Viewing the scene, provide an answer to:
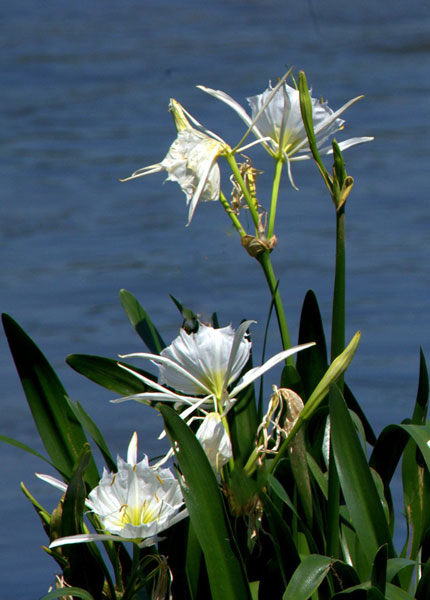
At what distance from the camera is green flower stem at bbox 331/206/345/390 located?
1.97ft

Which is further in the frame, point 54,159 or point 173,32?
point 173,32

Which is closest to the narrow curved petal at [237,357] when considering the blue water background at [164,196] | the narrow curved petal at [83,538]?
the narrow curved petal at [83,538]

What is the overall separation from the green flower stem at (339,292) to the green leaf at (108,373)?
0.18m

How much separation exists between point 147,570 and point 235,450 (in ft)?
0.35

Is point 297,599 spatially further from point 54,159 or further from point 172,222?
point 54,159

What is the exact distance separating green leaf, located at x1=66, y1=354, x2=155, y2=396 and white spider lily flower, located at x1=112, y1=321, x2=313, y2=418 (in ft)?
0.35

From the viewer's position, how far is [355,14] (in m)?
3.08

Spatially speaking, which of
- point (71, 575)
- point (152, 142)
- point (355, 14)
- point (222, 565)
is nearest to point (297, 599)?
point (222, 565)

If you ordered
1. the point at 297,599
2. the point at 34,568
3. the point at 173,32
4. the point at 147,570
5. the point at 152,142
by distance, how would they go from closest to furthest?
1. the point at 297,599
2. the point at 147,570
3. the point at 34,568
4. the point at 152,142
5. the point at 173,32

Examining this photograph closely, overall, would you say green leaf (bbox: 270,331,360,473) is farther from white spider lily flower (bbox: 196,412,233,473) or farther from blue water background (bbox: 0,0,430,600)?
blue water background (bbox: 0,0,430,600)

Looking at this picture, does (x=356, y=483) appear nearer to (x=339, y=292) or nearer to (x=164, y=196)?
(x=339, y=292)

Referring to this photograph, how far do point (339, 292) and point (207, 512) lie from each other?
0.16m

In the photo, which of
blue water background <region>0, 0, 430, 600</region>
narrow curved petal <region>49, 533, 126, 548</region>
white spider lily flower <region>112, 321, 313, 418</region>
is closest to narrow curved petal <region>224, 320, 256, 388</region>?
white spider lily flower <region>112, 321, 313, 418</region>

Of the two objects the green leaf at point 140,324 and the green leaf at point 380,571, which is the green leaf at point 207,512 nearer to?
the green leaf at point 380,571
